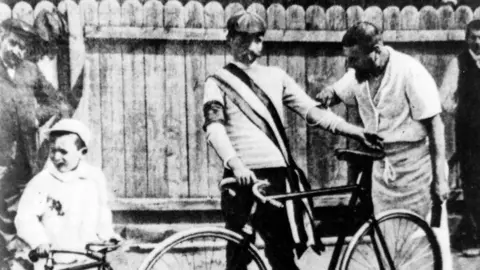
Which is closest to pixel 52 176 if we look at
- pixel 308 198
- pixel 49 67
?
pixel 49 67

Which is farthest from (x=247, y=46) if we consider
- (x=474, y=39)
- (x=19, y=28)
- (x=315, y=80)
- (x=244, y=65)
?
(x=474, y=39)

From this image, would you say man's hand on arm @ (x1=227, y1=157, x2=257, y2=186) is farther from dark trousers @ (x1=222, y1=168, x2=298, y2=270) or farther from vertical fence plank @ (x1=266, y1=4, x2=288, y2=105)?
vertical fence plank @ (x1=266, y1=4, x2=288, y2=105)

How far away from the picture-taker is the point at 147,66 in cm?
431

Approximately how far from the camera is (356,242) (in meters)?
3.87

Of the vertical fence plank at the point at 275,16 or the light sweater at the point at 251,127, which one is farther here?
the vertical fence plank at the point at 275,16

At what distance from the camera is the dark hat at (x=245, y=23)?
412cm

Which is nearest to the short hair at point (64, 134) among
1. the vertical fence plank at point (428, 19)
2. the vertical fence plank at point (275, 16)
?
the vertical fence plank at point (275, 16)

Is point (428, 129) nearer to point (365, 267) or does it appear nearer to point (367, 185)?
point (367, 185)

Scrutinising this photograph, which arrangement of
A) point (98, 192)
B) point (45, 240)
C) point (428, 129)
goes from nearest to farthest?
point (45, 240), point (98, 192), point (428, 129)

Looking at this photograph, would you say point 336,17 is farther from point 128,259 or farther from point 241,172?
point 128,259

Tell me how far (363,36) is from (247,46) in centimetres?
83

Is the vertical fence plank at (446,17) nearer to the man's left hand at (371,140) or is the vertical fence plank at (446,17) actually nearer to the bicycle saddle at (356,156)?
A: the man's left hand at (371,140)

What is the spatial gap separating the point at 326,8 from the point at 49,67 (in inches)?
78.9

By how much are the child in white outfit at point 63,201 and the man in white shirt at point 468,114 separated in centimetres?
258
